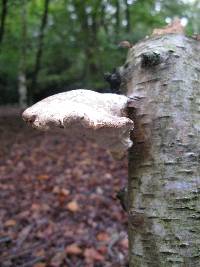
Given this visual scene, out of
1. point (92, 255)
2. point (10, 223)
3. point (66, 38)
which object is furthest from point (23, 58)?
point (92, 255)

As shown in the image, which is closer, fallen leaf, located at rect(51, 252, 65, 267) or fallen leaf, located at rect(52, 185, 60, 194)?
fallen leaf, located at rect(51, 252, 65, 267)

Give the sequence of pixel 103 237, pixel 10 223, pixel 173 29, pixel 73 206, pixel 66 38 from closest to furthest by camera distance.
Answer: pixel 173 29 → pixel 103 237 → pixel 10 223 → pixel 73 206 → pixel 66 38

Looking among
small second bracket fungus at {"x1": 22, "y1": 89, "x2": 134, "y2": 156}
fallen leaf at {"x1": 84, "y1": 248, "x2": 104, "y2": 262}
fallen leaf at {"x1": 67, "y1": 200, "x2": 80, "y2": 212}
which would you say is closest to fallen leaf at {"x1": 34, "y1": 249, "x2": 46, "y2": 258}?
fallen leaf at {"x1": 84, "y1": 248, "x2": 104, "y2": 262}

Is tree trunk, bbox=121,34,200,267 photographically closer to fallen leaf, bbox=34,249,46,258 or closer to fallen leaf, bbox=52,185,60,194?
fallen leaf, bbox=34,249,46,258

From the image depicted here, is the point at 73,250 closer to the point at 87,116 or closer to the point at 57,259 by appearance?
the point at 57,259

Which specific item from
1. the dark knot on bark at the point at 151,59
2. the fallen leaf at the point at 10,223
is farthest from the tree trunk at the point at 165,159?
the fallen leaf at the point at 10,223

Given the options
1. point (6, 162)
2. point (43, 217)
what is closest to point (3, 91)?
point (6, 162)
